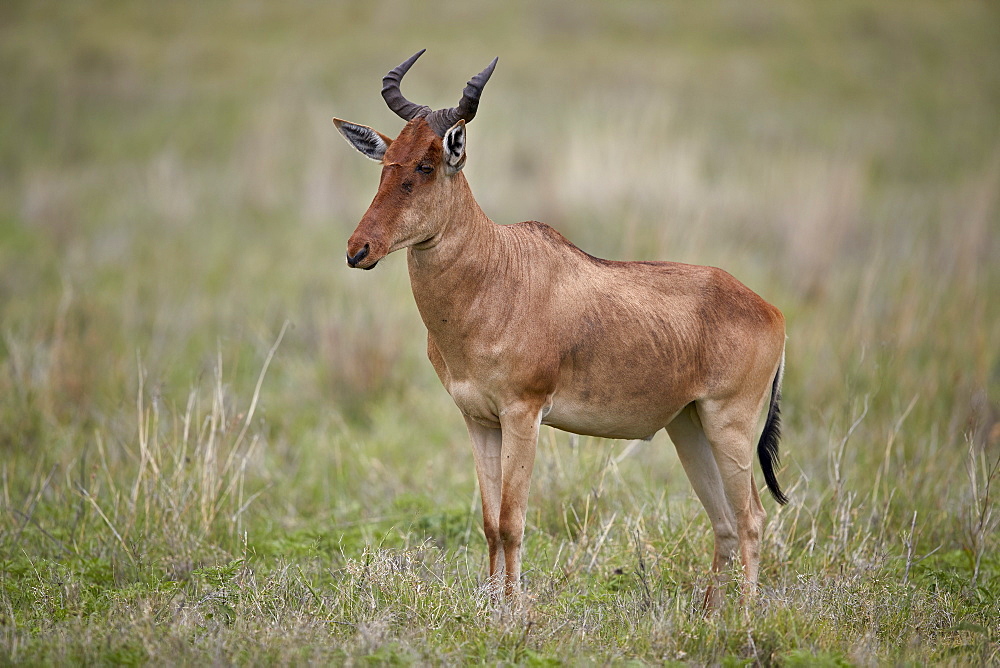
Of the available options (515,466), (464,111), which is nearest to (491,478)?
(515,466)

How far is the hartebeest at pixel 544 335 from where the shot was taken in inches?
177

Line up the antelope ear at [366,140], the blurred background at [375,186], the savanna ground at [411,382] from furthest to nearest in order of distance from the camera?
the blurred background at [375,186], the savanna ground at [411,382], the antelope ear at [366,140]

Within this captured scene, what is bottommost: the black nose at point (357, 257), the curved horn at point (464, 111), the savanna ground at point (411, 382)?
the savanna ground at point (411, 382)

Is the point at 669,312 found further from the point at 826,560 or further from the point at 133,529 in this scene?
the point at 133,529

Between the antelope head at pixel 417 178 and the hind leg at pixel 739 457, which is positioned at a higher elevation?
the antelope head at pixel 417 178

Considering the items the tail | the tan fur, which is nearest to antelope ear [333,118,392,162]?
the tan fur

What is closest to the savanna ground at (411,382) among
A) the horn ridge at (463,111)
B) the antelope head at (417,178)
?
the antelope head at (417,178)

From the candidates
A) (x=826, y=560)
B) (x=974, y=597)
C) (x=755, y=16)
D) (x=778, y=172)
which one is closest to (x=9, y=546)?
(x=826, y=560)

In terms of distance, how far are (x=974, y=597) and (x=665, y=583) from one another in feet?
5.77

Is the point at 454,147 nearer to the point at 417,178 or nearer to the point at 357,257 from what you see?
the point at 417,178

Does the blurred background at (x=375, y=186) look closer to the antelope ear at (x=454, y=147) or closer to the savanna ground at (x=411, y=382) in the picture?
the savanna ground at (x=411, y=382)

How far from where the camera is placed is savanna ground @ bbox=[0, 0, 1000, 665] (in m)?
4.88

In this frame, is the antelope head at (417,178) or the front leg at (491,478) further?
the front leg at (491,478)

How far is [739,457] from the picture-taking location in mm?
5086
